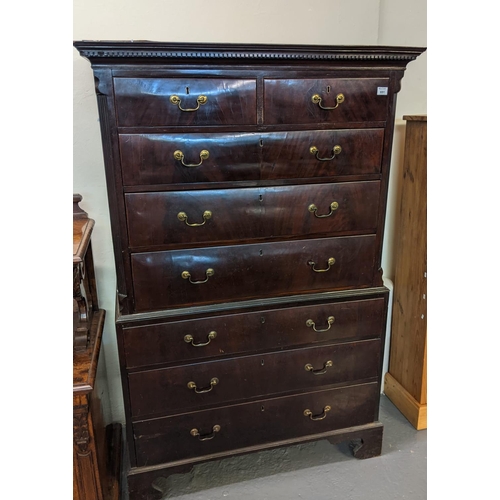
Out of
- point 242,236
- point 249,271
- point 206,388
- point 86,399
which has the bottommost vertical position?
point 206,388

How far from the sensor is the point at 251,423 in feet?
5.44

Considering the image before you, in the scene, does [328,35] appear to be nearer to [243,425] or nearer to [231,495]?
[243,425]

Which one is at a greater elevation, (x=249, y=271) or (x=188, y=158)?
(x=188, y=158)

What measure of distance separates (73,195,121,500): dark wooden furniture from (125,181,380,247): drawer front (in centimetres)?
23

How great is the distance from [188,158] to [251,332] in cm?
65

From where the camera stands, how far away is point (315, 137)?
1445mm

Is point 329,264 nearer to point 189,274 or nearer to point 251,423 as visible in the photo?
point 189,274

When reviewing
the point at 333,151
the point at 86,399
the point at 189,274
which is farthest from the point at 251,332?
the point at 333,151

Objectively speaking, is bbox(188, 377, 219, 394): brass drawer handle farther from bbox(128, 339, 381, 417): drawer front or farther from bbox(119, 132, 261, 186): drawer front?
bbox(119, 132, 261, 186): drawer front

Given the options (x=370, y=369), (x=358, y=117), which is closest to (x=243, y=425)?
(x=370, y=369)

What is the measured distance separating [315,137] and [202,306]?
2.26 ft

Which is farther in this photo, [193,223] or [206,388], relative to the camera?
[206,388]

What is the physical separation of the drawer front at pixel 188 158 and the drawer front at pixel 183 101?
0.15 feet

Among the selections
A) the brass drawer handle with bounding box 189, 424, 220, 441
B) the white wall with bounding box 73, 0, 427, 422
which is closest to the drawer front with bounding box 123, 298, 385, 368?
the brass drawer handle with bounding box 189, 424, 220, 441
